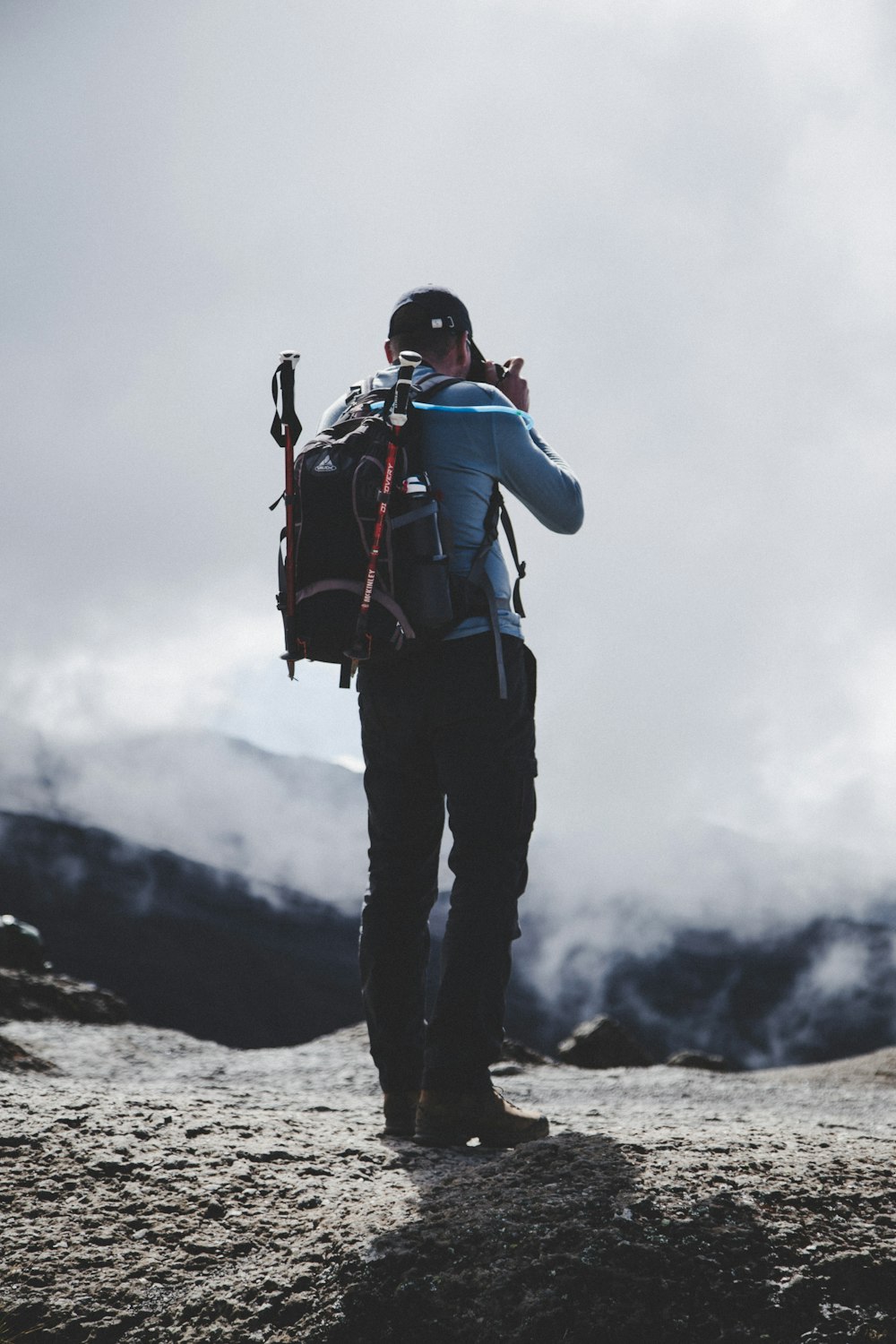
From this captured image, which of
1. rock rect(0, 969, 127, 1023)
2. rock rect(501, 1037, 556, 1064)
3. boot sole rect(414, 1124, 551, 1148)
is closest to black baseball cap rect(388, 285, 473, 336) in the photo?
boot sole rect(414, 1124, 551, 1148)

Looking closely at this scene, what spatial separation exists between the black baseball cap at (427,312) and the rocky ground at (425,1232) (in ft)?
6.90

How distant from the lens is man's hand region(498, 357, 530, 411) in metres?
3.03

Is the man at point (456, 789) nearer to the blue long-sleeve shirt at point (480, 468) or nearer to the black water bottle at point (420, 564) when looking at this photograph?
the blue long-sleeve shirt at point (480, 468)

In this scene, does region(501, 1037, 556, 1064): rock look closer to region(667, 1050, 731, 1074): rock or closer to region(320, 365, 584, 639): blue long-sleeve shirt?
region(667, 1050, 731, 1074): rock

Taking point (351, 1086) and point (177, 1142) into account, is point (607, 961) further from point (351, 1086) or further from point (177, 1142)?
point (177, 1142)

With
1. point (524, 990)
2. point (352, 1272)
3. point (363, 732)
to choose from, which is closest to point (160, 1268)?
point (352, 1272)

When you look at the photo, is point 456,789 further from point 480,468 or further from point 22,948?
point 22,948

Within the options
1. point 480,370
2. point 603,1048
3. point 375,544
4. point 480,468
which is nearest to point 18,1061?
point 375,544

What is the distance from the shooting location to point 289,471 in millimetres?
2717

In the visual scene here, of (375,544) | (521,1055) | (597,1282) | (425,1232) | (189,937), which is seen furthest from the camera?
(189,937)

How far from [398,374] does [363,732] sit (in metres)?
0.93

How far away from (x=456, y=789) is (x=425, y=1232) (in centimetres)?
100

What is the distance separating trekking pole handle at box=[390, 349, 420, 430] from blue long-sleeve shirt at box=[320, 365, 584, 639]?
0.10m

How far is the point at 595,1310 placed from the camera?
1765mm
